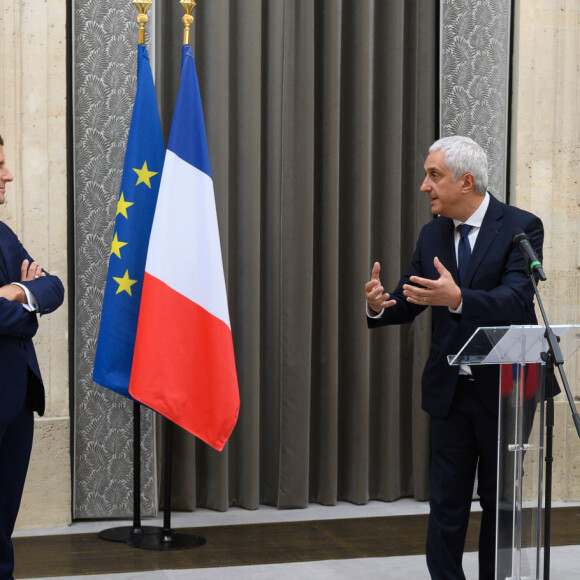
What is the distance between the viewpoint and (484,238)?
2994mm

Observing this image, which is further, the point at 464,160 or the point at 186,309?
the point at 186,309

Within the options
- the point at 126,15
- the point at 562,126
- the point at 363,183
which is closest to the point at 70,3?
the point at 126,15

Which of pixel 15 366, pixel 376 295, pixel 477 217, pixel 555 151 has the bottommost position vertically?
pixel 15 366

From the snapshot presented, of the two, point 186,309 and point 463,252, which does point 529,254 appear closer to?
point 463,252

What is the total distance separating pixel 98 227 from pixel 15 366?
4.74 feet

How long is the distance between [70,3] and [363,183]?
5.63 ft

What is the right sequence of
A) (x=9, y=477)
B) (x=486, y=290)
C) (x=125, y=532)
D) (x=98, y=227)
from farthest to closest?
(x=98, y=227) < (x=125, y=532) < (x=9, y=477) < (x=486, y=290)

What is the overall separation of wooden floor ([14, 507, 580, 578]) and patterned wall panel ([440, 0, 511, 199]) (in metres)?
1.87

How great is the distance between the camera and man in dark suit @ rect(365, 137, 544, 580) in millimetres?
2967

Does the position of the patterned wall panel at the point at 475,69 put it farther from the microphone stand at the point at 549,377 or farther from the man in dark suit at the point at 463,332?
the microphone stand at the point at 549,377

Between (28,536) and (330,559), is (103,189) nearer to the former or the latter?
(28,536)

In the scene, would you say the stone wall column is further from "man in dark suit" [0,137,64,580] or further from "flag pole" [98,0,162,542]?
"man in dark suit" [0,137,64,580]

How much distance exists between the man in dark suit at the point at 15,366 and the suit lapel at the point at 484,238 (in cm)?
143

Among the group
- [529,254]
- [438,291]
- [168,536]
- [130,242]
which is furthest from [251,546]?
[529,254]
